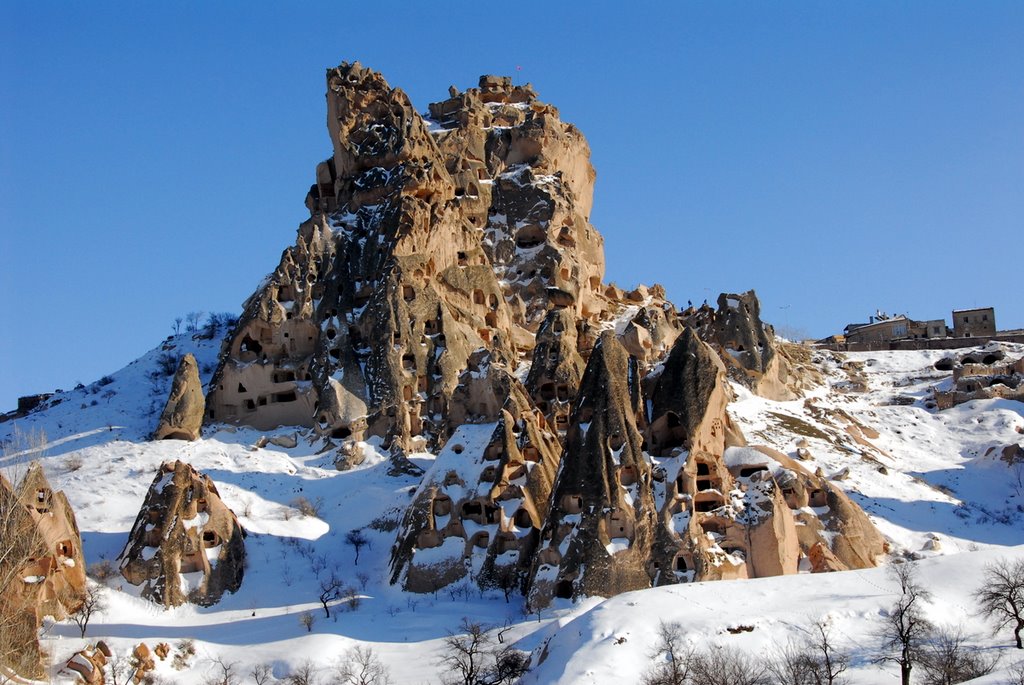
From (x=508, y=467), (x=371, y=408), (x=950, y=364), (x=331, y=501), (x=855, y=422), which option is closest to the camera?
(x=508, y=467)

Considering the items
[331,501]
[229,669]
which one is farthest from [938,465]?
[229,669]

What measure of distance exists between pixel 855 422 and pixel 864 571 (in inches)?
1406

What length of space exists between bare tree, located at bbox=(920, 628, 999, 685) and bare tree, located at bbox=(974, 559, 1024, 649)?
6.02 feet

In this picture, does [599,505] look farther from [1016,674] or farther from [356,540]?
[1016,674]

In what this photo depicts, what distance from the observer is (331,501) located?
7125 cm

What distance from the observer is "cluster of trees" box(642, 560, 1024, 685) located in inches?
1734

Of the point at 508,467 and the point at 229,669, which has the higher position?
the point at 508,467

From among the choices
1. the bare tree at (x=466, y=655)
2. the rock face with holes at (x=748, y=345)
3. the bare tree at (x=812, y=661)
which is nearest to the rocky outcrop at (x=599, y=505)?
the bare tree at (x=466, y=655)

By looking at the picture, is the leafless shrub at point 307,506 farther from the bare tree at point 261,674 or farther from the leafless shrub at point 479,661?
the leafless shrub at point 479,661

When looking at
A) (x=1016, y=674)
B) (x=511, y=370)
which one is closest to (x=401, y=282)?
(x=511, y=370)

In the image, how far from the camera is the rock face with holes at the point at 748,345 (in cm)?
9206

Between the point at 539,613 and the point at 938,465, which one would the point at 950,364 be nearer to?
the point at 938,465

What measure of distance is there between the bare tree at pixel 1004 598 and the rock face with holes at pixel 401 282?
25.6 m

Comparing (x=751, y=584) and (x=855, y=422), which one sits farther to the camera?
(x=855, y=422)
